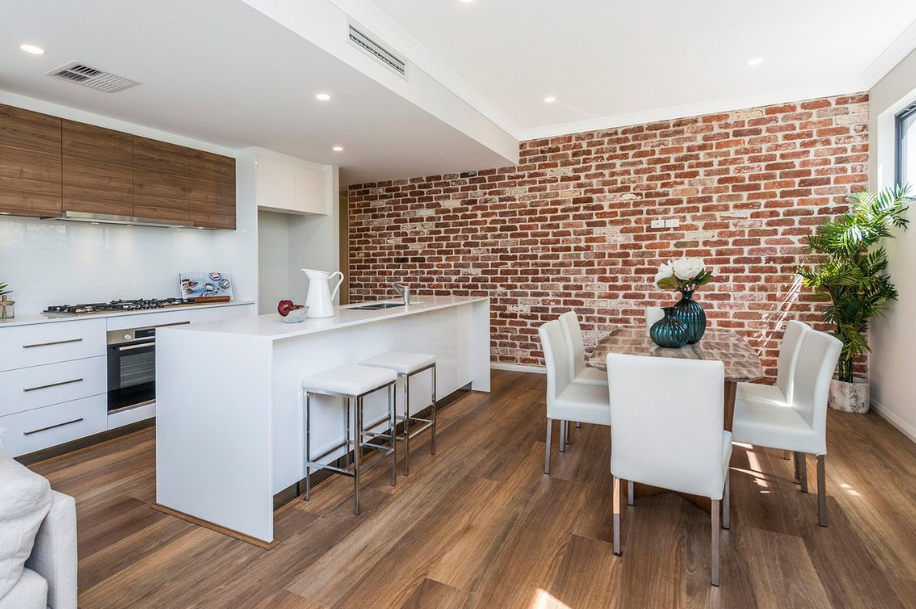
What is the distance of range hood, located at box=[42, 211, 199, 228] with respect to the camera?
325cm

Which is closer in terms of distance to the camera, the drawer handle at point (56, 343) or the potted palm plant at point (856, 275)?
the drawer handle at point (56, 343)

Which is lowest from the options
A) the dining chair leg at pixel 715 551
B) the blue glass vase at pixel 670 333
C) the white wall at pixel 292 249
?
the dining chair leg at pixel 715 551

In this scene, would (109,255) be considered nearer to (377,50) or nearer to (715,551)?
(377,50)

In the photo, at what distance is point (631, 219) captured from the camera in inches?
182

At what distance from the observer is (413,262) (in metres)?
5.78

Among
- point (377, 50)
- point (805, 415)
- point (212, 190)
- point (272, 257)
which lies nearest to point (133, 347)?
point (212, 190)

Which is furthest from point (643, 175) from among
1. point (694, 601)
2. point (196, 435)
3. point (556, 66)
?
point (196, 435)

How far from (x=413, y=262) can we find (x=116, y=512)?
4.00 m

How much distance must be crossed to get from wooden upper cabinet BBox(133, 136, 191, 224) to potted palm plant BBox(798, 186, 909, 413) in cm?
517

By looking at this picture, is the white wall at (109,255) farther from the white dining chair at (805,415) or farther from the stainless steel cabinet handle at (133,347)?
the white dining chair at (805,415)

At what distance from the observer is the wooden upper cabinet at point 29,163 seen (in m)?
2.90

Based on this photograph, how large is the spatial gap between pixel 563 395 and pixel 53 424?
3.13 meters

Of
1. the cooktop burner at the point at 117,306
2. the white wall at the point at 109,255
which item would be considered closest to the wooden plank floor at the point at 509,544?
the cooktop burner at the point at 117,306

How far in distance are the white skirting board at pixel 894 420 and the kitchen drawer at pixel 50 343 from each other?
5.40 meters
